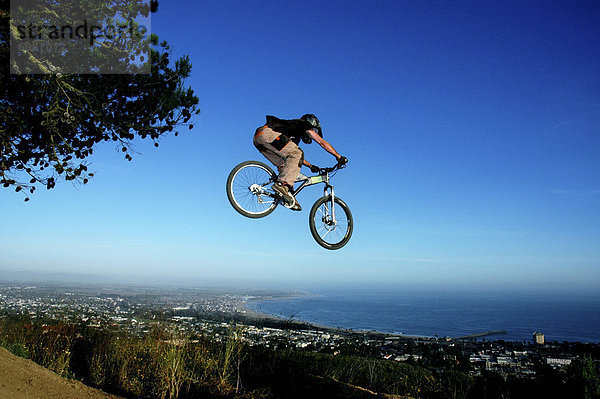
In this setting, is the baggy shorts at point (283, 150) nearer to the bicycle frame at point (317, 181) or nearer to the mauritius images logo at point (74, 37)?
→ the bicycle frame at point (317, 181)

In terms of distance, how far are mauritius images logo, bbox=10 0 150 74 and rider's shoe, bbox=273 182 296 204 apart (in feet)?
20.1

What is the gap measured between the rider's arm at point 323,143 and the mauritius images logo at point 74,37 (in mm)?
6272

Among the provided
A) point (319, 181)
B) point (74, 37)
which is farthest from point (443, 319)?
point (74, 37)

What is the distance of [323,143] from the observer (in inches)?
177

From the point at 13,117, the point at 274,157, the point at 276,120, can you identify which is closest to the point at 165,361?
the point at 274,157

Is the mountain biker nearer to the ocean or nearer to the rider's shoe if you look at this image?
the rider's shoe

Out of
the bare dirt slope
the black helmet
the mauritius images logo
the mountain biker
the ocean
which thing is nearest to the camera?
the black helmet

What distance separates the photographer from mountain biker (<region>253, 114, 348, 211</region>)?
4.56 m

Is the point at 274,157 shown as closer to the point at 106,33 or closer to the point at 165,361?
the point at 165,361

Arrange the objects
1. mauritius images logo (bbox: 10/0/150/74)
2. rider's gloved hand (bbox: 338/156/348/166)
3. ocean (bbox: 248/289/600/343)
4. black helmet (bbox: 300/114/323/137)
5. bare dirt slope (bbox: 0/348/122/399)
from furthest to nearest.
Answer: ocean (bbox: 248/289/600/343) < mauritius images logo (bbox: 10/0/150/74) < bare dirt slope (bbox: 0/348/122/399) < rider's gloved hand (bbox: 338/156/348/166) < black helmet (bbox: 300/114/323/137)

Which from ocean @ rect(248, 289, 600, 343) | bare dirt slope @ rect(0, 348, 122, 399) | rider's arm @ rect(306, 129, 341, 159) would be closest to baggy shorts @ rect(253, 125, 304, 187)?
rider's arm @ rect(306, 129, 341, 159)

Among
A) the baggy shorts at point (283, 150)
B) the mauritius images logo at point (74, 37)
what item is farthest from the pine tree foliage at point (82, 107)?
the baggy shorts at point (283, 150)

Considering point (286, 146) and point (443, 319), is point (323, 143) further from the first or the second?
point (443, 319)

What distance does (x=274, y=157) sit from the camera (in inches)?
189
